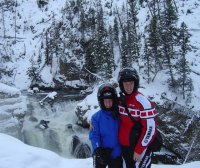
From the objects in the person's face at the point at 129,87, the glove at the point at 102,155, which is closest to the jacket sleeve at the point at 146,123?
the person's face at the point at 129,87

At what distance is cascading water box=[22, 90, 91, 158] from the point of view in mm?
25484

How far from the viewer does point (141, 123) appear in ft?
15.5

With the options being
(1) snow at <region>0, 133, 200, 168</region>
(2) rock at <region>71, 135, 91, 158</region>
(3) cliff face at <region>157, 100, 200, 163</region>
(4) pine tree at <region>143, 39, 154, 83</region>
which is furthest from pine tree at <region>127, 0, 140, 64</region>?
(1) snow at <region>0, 133, 200, 168</region>

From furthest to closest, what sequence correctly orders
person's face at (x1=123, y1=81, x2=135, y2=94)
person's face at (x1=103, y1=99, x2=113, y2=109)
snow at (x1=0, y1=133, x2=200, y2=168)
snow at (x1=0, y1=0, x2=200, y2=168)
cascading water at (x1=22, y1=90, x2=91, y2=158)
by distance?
1. cascading water at (x1=22, y1=90, x2=91, y2=158)
2. snow at (x1=0, y1=0, x2=200, y2=168)
3. snow at (x1=0, y1=133, x2=200, y2=168)
4. person's face at (x1=103, y1=99, x2=113, y2=109)
5. person's face at (x1=123, y1=81, x2=135, y2=94)

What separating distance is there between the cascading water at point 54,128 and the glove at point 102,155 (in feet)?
63.1

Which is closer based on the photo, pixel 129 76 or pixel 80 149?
pixel 129 76

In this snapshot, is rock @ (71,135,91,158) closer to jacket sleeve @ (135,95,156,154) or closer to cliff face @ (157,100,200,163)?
cliff face @ (157,100,200,163)

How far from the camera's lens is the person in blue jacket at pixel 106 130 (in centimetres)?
498

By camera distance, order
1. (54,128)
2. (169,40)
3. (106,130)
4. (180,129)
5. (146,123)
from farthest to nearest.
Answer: (169,40), (54,128), (180,129), (106,130), (146,123)

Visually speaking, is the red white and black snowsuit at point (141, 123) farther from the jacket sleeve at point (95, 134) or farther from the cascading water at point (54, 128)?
the cascading water at point (54, 128)

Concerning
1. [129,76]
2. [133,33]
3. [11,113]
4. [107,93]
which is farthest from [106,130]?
[133,33]

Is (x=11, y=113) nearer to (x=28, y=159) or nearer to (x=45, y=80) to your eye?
(x=28, y=159)

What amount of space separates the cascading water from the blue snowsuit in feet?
63.3

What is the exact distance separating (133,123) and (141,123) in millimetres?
120
